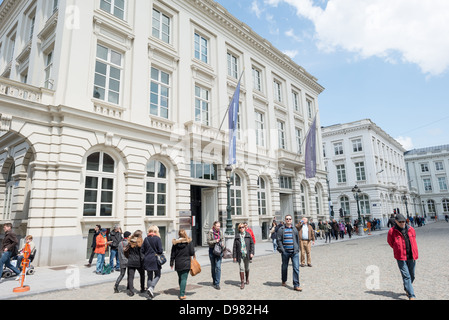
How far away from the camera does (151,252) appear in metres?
6.89

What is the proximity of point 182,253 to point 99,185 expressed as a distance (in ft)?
28.1

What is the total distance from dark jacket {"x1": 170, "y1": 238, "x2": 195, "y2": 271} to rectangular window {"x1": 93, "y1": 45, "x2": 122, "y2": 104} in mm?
10490

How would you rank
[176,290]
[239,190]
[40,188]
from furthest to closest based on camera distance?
1. [239,190]
2. [40,188]
3. [176,290]

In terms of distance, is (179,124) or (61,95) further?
(179,124)

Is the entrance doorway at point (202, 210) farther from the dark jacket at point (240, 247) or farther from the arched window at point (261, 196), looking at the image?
the dark jacket at point (240, 247)

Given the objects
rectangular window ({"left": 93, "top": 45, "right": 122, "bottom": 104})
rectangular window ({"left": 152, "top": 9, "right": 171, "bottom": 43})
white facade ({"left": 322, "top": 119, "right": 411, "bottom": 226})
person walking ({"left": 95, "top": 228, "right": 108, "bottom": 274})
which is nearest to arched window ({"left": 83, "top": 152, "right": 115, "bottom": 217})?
person walking ({"left": 95, "top": 228, "right": 108, "bottom": 274})

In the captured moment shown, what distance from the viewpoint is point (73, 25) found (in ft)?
44.2

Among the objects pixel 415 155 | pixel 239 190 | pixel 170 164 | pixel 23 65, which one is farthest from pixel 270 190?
pixel 415 155

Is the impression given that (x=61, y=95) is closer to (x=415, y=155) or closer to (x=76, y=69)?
(x=76, y=69)

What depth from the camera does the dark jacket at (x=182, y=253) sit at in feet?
21.4

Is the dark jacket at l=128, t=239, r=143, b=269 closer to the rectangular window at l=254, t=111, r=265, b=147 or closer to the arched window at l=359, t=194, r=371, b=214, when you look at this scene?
the rectangular window at l=254, t=111, r=265, b=147

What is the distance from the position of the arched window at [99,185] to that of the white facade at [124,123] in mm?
48

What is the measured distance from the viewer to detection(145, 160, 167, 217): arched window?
1524cm
